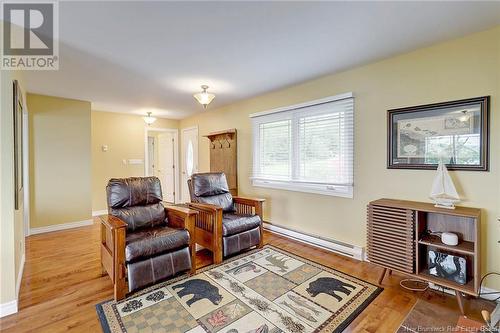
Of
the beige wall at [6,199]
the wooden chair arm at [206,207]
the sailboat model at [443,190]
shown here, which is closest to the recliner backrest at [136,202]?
the wooden chair arm at [206,207]

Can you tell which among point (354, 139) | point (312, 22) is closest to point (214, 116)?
point (354, 139)

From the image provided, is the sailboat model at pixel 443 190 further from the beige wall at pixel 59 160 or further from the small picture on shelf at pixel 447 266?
the beige wall at pixel 59 160

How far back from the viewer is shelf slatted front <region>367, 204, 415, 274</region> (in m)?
2.22

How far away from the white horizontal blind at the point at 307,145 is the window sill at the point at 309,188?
45 mm

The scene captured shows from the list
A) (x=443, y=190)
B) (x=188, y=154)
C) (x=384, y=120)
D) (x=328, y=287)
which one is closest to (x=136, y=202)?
(x=328, y=287)

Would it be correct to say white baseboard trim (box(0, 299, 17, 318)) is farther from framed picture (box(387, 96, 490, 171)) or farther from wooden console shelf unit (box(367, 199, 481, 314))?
framed picture (box(387, 96, 490, 171))

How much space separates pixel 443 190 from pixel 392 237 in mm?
621

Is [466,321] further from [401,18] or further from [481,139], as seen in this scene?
[401,18]

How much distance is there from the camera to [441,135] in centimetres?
237

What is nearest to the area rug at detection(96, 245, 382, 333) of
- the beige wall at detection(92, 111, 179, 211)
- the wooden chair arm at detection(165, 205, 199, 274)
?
the wooden chair arm at detection(165, 205, 199, 274)

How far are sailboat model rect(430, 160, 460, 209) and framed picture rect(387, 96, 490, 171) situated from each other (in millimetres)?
167

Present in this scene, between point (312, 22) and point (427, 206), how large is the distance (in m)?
1.96

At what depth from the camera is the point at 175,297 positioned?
215cm

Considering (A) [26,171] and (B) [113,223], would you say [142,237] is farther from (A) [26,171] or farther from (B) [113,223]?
(A) [26,171]
